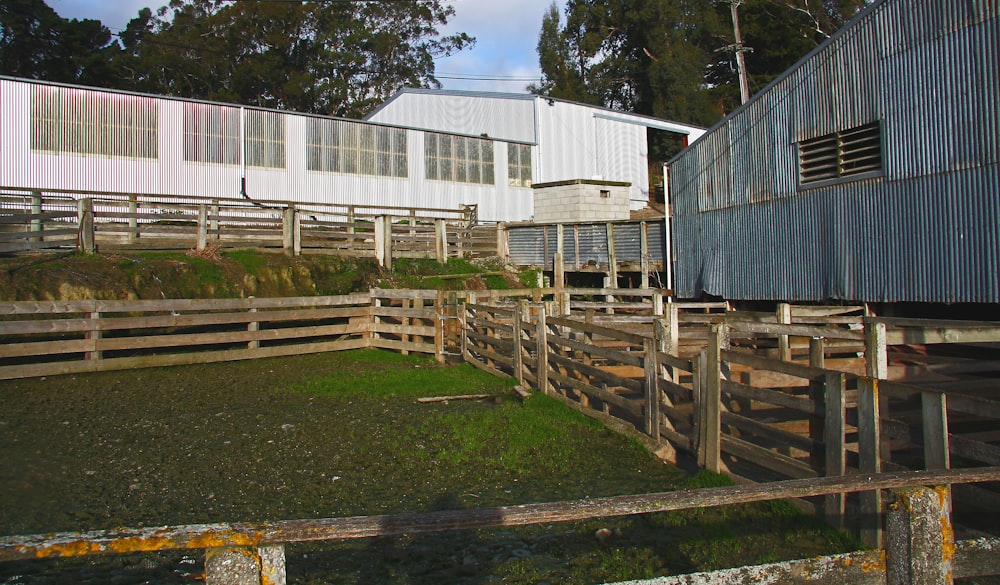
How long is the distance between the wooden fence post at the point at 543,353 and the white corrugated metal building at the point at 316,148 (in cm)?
1524

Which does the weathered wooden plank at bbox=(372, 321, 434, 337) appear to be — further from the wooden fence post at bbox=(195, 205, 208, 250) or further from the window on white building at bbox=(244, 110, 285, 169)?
the window on white building at bbox=(244, 110, 285, 169)

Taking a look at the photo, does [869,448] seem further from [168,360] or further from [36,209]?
[36,209]

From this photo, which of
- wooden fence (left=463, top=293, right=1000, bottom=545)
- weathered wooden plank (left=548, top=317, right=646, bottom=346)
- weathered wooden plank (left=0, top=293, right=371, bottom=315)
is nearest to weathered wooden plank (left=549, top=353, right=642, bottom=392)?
wooden fence (left=463, top=293, right=1000, bottom=545)

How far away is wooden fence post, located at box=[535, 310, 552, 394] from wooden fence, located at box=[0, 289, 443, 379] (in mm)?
4494

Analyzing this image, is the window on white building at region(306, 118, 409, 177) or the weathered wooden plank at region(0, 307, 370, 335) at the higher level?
the window on white building at region(306, 118, 409, 177)

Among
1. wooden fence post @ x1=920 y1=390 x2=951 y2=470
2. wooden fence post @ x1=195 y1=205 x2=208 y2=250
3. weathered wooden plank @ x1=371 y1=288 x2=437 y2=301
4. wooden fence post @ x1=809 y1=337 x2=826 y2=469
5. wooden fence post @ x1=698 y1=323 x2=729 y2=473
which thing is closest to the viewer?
wooden fence post @ x1=920 y1=390 x2=951 y2=470

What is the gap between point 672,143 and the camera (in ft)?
174

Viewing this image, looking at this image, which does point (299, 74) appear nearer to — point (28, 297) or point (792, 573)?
point (28, 297)

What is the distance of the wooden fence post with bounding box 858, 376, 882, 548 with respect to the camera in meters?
5.10

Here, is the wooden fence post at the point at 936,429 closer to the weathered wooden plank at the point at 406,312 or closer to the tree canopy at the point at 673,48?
the weathered wooden plank at the point at 406,312

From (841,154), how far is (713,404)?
35.9 feet

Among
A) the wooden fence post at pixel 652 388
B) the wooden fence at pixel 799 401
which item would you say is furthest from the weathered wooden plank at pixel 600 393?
the wooden fence post at pixel 652 388

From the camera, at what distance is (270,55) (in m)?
54.3

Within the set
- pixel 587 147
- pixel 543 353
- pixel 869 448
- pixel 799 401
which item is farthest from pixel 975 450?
pixel 587 147
